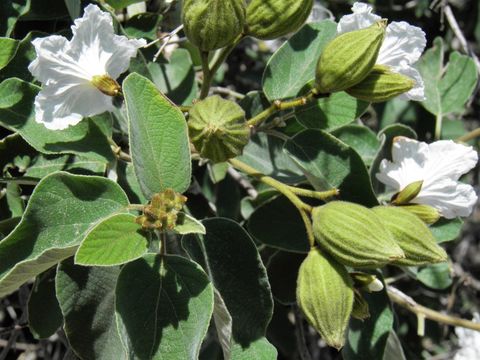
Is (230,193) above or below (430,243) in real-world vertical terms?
below

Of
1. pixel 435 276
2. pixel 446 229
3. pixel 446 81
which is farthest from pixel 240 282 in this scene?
pixel 446 81

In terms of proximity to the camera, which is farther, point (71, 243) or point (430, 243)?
point (430, 243)

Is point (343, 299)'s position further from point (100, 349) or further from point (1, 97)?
point (1, 97)

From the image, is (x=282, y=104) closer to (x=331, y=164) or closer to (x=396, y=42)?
(x=331, y=164)

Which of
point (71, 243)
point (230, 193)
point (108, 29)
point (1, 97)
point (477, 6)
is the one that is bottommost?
point (230, 193)

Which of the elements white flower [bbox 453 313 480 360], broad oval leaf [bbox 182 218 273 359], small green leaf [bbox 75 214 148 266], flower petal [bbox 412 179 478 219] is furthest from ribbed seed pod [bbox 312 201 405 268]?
white flower [bbox 453 313 480 360]

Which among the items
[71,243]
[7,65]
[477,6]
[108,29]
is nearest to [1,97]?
[7,65]
